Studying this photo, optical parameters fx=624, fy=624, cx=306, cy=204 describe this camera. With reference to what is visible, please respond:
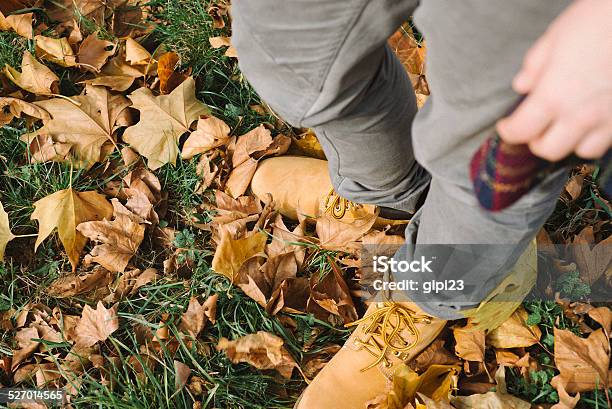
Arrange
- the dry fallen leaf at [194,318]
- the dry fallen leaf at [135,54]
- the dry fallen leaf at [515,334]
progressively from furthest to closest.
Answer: the dry fallen leaf at [135,54] → the dry fallen leaf at [194,318] → the dry fallen leaf at [515,334]

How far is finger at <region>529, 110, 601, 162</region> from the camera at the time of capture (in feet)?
1.76

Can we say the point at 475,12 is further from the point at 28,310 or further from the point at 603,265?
the point at 28,310

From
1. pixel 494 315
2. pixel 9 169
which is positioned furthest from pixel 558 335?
pixel 9 169

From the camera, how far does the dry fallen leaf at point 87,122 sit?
1699 mm

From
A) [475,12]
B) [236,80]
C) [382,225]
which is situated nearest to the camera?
[475,12]

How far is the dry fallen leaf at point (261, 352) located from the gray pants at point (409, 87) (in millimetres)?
347

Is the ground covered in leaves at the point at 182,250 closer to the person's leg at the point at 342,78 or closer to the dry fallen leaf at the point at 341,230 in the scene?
the dry fallen leaf at the point at 341,230

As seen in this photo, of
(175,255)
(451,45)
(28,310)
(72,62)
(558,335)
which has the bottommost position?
(28,310)

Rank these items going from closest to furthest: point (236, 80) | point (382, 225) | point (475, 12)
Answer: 1. point (475, 12)
2. point (382, 225)
3. point (236, 80)

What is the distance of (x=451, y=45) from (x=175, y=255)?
1.10 metres

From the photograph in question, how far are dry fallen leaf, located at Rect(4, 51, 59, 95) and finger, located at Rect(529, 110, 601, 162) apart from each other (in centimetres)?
152

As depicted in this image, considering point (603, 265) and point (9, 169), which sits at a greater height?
point (603, 265)

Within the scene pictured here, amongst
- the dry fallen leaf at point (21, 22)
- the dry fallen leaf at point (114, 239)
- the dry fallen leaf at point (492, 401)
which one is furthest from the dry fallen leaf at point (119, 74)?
the dry fallen leaf at point (492, 401)

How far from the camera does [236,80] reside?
5.81 ft
